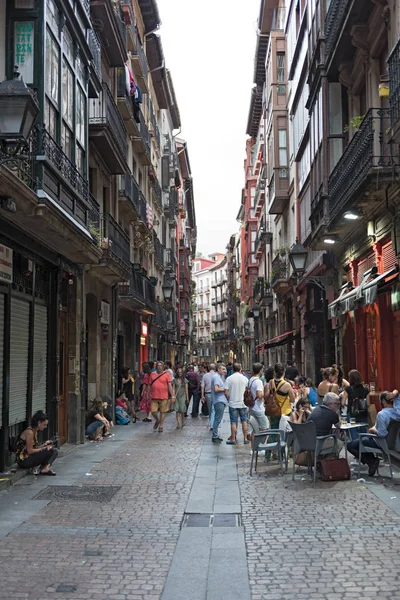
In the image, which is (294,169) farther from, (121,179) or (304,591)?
(304,591)

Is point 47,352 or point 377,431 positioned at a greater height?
point 47,352

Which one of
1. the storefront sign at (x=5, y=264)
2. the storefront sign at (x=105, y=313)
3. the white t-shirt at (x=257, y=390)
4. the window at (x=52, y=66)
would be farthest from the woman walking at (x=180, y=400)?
the window at (x=52, y=66)

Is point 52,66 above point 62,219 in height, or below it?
above

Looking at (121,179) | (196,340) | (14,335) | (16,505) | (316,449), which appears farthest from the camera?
(196,340)

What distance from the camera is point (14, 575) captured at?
19.5ft

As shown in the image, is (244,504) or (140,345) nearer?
(244,504)

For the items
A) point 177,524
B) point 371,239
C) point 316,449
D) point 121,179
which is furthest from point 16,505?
point 121,179

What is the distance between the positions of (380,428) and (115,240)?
41.4 ft

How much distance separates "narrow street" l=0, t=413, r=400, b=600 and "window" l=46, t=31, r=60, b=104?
6312mm

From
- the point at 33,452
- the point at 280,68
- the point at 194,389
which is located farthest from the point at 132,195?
the point at 33,452

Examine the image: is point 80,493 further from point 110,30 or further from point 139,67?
point 139,67

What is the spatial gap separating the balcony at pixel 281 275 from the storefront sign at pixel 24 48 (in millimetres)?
22382

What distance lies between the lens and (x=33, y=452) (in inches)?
426

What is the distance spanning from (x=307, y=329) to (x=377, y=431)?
1688 cm
